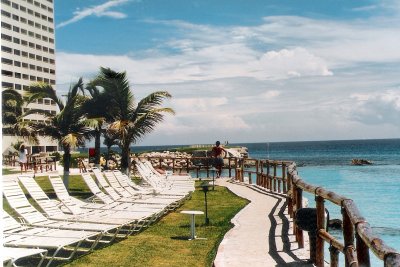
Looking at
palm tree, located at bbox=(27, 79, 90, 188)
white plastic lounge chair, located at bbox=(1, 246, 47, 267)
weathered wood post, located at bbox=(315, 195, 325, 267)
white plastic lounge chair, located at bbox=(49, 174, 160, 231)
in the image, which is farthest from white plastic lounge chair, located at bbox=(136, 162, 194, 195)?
weathered wood post, located at bbox=(315, 195, 325, 267)

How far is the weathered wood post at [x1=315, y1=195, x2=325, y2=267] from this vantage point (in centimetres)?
551

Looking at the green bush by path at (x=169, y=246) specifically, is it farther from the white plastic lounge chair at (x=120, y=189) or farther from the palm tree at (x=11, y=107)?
the palm tree at (x=11, y=107)

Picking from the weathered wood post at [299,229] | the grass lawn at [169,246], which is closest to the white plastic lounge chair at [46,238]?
the grass lawn at [169,246]

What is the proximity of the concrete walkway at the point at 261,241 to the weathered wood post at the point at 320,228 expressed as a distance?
29cm

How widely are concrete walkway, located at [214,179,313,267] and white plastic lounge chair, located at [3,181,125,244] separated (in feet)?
5.90

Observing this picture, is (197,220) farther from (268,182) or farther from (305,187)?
(268,182)

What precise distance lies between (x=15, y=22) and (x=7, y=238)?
90416mm

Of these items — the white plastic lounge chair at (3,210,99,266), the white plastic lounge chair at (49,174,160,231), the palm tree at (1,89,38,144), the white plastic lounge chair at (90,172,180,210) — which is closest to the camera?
the white plastic lounge chair at (3,210,99,266)

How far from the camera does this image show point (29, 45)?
91938mm

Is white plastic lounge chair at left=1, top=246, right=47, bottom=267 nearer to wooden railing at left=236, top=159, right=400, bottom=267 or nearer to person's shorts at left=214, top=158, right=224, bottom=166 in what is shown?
wooden railing at left=236, top=159, right=400, bottom=267

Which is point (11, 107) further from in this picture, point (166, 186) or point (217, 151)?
point (166, 186)

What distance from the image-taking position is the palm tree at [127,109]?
17016mm

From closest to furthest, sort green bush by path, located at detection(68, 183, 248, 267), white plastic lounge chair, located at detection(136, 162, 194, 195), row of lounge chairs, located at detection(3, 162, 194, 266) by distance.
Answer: row of lounge chairs, located at detection(3, 162, 194, 266) < green bush by path, located at detection(68, 183, 248, 267) < white plastic lounge chair, located at detection(136, 162, 194, 195)

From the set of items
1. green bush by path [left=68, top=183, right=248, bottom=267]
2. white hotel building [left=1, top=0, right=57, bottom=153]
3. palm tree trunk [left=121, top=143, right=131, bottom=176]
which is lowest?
green bush by path [left=68, top=183, right=248, bottom=267]
